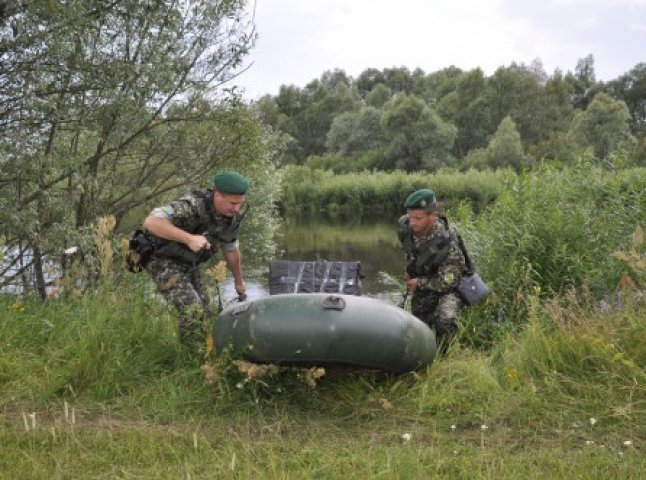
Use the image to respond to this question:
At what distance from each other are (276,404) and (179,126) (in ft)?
18.0

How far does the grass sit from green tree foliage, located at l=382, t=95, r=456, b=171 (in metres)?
42.5

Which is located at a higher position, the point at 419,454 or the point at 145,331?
the point at 145,331

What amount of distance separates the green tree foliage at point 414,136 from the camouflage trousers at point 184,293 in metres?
42.0

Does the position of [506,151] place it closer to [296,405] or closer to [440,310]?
[440,310]

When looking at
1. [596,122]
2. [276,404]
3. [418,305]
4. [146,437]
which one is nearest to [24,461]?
[146,437]

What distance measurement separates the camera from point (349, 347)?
3.44 meters

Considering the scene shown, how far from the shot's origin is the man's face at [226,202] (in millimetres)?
4496

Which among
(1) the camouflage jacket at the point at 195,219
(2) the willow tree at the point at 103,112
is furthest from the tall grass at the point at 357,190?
(1) the camouflage jacket at the point at 195,219

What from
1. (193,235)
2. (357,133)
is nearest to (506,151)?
(357,133)

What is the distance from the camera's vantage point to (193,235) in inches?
170

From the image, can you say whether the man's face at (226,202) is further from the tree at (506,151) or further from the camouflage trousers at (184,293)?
the tree at (506,151)

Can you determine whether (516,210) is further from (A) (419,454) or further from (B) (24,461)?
(B) (24,461)

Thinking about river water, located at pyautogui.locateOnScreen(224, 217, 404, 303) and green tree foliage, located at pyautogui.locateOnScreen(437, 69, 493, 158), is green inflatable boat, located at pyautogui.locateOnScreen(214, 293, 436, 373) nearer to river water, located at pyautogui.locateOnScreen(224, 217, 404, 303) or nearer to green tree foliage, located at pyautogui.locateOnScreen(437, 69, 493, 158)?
river water, located at pyautogui.locateOnScreen(224, 217, 404, 303)

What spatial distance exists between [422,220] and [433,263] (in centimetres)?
35
